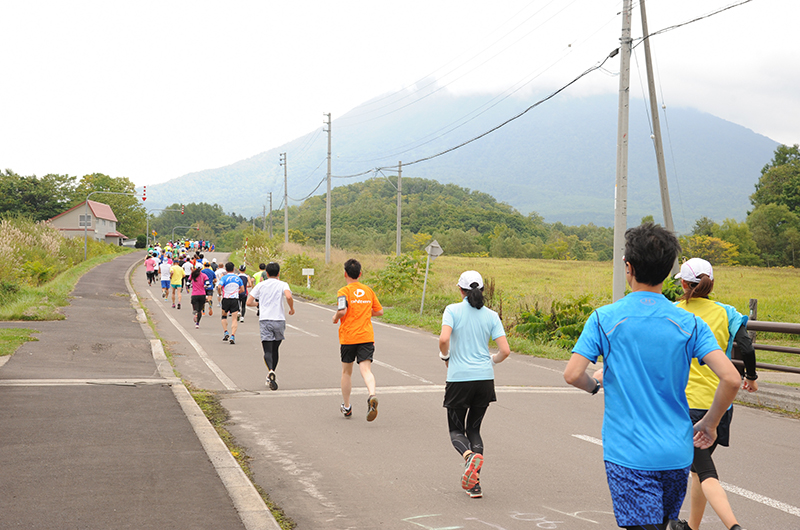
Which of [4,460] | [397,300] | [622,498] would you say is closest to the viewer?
[622,498]

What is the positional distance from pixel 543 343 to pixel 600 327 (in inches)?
546

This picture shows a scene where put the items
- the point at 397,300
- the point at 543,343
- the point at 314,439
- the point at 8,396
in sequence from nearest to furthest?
1. the point at 314,439
2. the point at 8,396
3. the point at 543,343
4. the point at 397,300

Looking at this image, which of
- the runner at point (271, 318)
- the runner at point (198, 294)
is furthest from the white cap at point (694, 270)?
the runner at point (198, 294)

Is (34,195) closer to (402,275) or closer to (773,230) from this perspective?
(402,275)

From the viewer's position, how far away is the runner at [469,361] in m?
5.25

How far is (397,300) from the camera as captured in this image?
25812 mm

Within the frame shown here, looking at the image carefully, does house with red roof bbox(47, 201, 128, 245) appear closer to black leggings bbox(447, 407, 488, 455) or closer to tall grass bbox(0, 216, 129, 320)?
tall grass bbox(0, 216, 129, 320)

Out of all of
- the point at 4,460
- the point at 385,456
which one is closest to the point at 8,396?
the point at 4,460

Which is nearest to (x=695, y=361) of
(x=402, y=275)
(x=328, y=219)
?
(x=402, y=275)

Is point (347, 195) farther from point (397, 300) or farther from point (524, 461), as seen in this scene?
point (524, 461)

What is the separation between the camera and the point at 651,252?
9.48 feet

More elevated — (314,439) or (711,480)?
(711,480)

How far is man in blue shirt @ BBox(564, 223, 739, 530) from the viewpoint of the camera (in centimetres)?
282

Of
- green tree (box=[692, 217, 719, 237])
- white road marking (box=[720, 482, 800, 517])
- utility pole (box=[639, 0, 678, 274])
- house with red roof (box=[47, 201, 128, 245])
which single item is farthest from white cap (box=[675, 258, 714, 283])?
house with red roof (box=[47, 201, 128, 245])
